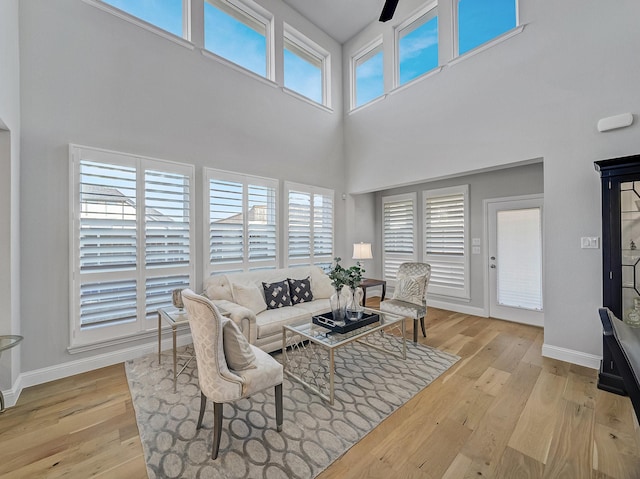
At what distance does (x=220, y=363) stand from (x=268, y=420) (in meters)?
0.73

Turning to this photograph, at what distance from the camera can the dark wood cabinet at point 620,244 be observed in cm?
243

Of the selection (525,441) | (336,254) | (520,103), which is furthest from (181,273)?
(520,103)

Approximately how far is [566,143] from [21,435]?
5.56 meters

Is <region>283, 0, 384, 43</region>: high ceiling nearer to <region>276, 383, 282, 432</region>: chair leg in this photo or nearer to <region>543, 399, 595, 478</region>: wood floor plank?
<region>276, 383, 282, 432</region>: chair leg

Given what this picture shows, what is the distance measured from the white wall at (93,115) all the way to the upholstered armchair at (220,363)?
6.70 feet

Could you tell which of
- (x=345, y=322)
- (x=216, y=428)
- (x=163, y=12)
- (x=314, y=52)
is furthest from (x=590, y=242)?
(x=163, y=12)

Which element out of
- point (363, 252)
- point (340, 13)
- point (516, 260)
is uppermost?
point (340, 13)

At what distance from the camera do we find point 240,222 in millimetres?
4059

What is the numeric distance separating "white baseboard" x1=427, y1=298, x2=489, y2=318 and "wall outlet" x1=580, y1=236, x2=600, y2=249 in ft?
6.69

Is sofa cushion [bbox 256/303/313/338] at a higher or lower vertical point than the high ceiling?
lower

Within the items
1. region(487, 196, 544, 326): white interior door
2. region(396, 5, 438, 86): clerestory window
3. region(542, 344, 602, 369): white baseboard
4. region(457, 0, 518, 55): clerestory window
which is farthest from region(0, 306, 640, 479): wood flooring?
region(396, 5, 438, 86): clerestory window

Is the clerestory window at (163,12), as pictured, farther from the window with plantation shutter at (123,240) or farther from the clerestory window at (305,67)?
the window with plantation shutter at (123,240)

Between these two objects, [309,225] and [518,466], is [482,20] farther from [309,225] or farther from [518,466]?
[518,466]

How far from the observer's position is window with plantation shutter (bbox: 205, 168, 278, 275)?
3.79 meters
